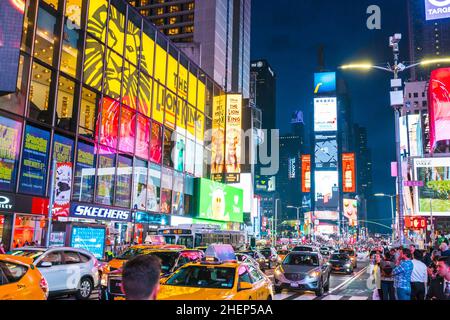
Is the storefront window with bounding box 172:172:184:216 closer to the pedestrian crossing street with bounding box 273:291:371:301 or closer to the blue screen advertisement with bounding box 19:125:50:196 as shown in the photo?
the blue screen advertisement with bounding box 19:125:50:196

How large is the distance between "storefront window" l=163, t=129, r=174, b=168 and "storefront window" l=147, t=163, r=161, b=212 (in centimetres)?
236

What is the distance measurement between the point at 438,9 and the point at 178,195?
29.5m

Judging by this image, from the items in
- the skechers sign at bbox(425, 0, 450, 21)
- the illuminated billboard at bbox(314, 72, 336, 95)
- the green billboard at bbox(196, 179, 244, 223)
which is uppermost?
the illuminated billboard at bbox(314, 72, 336, 95)

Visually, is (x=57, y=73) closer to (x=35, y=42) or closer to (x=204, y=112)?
(x=35, y=42)

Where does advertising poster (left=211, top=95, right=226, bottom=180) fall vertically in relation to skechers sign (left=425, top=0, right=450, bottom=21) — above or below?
below

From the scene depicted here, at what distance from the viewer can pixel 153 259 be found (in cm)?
382

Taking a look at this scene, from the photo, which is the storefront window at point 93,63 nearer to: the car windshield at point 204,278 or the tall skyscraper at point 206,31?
the car windshield at point 204,278

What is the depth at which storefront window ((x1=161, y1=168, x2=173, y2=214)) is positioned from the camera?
4356 centimetres

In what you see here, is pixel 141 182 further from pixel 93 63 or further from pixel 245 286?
pixel 245 286

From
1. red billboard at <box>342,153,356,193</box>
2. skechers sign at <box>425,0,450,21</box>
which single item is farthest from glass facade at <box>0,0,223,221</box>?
red billboard at <box>342,153,356,193</box>

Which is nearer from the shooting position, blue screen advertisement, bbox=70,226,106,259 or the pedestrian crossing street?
the pedestrian crossing street

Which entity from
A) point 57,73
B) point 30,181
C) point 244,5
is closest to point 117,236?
point 30,181

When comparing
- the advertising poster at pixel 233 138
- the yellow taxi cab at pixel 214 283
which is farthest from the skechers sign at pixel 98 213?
the yellow taxi cab at pixel 214 283

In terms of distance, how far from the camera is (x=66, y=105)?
31828 millimetres
